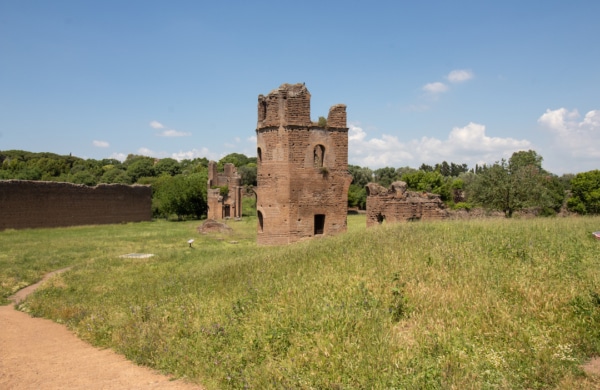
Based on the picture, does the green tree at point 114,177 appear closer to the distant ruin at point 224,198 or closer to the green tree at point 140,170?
the green tree at point 140,170

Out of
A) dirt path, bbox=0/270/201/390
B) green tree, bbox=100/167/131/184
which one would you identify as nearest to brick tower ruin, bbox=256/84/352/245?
dirt path, bbox=0/270/201/390

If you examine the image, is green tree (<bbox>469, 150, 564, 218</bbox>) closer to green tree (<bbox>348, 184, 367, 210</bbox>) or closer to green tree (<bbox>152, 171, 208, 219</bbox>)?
green tree (<bbox>152, 171, 208, 219</bbox>)

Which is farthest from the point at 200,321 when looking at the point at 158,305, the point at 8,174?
the point at 8,174

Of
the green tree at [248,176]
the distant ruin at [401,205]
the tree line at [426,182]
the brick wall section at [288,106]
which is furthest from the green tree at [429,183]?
the brick wall section at [288,106]

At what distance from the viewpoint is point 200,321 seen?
25.5 ft

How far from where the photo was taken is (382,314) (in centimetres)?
645

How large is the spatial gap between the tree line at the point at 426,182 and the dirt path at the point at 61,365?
20.8 meters

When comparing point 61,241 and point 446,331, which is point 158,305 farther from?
point 61,241

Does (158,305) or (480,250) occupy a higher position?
(480,250)

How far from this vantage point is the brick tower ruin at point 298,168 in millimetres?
16859

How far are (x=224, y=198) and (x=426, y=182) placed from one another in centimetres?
2345

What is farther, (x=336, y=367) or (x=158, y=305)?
(x=158, y=305)

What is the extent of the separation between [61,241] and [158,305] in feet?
57.5

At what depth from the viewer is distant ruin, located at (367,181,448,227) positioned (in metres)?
16.7
